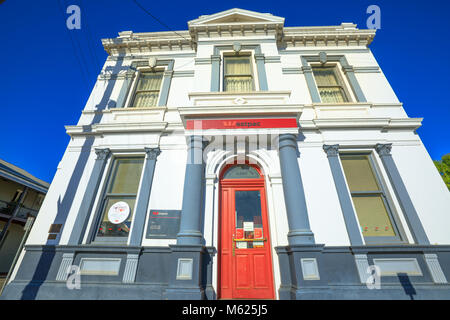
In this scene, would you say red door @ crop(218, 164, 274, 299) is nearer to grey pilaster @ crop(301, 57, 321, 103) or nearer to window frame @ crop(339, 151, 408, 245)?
window frame @ crop(339, 151, 408, 245)

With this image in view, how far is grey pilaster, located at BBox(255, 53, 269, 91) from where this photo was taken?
6.76 m

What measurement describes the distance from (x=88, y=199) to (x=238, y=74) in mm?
6759

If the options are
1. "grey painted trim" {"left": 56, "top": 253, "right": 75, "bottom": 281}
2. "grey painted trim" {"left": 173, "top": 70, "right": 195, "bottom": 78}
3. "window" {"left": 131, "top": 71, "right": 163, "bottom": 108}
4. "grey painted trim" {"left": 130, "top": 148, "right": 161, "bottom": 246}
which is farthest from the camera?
"grey painted trim" {"left": 173, "top": 70, "right": 195, "bottom": 78}

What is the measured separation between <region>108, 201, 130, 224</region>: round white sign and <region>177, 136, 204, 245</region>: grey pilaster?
186cm

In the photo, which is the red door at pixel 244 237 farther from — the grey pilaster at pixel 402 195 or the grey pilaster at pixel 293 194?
the grey pilaster at pixel 402 195

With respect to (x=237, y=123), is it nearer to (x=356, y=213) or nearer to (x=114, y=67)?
(x=356, y=213)

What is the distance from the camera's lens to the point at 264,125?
5578mm

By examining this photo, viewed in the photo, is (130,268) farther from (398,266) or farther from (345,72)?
(345,72)

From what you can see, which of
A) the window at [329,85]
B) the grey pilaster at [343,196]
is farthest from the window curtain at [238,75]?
the grey pilaster at [343,196]

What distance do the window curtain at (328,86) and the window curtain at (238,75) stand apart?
2.84 metres

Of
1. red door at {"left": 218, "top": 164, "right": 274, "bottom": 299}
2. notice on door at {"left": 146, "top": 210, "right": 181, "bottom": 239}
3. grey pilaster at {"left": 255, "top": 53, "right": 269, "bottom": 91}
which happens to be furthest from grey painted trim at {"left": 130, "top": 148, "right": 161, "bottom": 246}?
grey pilaster at {"left": 255, "top": 53, "right": 269, "bottom": 91}

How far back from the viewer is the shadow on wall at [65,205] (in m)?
4.42
